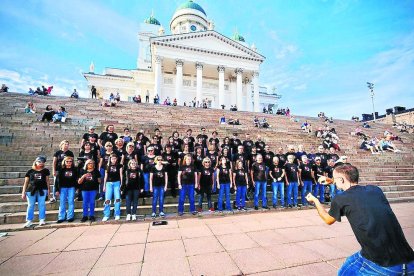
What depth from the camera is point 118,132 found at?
12203 mm

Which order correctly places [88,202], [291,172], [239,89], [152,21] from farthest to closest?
[152,21], [239,89], [291,172], [88,202]

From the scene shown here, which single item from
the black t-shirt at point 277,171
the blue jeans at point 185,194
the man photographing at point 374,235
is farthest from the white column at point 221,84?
the man photographing at point 374,235

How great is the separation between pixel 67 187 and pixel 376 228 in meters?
6.61

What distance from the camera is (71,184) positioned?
5.82m

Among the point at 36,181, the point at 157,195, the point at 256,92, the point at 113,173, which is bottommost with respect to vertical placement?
the point at 157,195

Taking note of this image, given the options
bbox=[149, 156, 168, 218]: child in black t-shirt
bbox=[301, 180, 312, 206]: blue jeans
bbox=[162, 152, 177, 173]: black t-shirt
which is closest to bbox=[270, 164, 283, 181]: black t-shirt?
bbox=[301, 180, 312, 206]: blue jeans

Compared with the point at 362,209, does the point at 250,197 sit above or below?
below

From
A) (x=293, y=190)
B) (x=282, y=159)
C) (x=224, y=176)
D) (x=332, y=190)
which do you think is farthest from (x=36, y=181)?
(x=332, y=190)

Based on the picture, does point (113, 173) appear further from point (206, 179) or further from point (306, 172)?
point (306, 172)

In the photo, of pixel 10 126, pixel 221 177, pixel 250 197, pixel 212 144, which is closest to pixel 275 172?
pixel 250 197

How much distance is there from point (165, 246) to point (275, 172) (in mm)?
4640

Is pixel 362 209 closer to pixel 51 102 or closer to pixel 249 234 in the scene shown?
pixel 249 234

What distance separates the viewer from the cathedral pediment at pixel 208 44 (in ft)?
113

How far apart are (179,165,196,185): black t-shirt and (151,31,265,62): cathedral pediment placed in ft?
106
